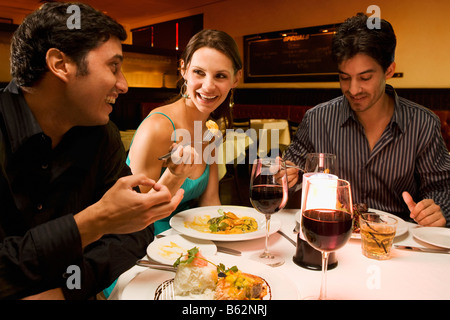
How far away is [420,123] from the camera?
2.01m

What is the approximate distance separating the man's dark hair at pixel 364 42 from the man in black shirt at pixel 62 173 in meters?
1.26

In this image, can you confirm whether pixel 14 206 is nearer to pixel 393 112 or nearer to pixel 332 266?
pixel 332 266

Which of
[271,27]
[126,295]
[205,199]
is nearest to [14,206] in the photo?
[126,295]

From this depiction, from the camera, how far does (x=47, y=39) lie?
111 cm

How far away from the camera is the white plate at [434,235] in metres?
1.22

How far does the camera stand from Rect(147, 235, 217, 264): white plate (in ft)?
3.51

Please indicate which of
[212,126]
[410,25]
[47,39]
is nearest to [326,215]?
[47,39]

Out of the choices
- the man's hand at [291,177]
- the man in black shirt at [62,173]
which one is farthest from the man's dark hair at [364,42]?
the man in black shirt at [62,173]

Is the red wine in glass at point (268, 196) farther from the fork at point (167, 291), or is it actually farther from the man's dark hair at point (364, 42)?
the man's dark hair at point (364, 42)

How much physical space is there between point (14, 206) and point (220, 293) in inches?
27.8

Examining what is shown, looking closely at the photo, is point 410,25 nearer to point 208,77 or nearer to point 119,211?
point 208,77

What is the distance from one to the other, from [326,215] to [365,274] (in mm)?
316
